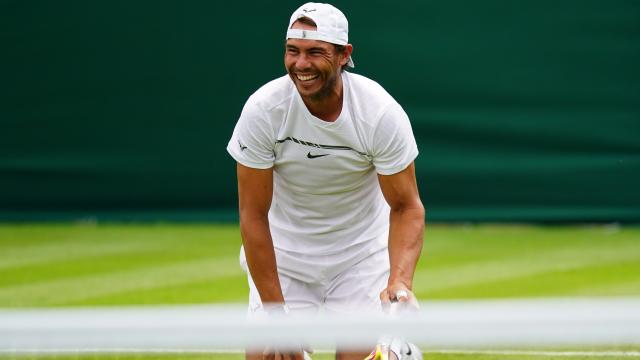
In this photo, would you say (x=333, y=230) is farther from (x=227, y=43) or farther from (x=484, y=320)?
(x=227, y=43)

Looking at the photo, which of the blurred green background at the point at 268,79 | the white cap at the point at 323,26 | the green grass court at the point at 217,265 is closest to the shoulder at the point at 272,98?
the white cap at the point at 323,26

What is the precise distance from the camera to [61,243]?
8.88m

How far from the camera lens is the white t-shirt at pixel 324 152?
13.3 ft

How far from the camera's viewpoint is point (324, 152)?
4.09 m

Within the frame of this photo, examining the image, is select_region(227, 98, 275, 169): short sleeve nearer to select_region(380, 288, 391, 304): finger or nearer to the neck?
the neck

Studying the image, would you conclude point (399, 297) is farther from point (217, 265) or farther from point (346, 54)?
point (217, 265)

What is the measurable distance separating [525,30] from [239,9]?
221 cm

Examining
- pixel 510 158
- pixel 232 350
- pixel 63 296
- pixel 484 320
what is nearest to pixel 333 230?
pixel 232 350

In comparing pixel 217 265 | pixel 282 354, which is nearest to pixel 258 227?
pixel 282 354

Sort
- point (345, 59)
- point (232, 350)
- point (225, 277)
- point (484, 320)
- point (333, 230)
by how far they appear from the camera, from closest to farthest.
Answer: point (484, 320)
point (345, 59)
point (333, 230)
point (232, 350)
point (225, 277)

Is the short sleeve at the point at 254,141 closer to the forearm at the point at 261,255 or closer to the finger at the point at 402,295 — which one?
the forearm at the point at 261,255

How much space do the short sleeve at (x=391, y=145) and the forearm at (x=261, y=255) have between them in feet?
1.48

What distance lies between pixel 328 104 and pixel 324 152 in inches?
6.7

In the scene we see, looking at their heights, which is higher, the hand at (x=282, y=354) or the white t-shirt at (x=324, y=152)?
the white t-shirt at (x=324, y=152)
